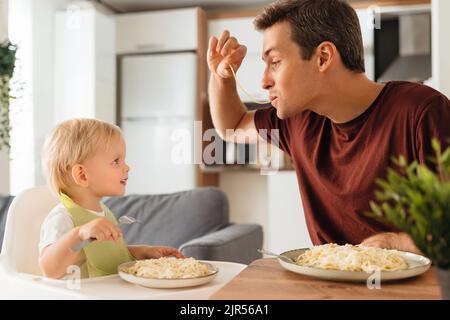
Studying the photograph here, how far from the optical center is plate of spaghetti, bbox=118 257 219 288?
0.93m

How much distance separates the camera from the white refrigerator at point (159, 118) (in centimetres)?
474

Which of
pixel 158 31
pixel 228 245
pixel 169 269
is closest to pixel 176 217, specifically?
pixel 228 245

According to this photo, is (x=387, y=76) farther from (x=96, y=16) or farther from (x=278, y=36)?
(x=278, y=36)

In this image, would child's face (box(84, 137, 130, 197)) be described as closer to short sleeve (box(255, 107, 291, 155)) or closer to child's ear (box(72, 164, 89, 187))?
child's ear (box(72, 164, 89, 187))

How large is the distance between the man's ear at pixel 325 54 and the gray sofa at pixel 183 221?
985mm

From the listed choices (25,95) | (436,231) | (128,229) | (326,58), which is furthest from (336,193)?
(25,95)

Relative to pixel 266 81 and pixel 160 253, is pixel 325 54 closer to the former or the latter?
pixel 266 81

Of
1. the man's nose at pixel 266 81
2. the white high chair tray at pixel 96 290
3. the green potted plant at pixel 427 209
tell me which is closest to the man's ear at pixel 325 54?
the man's nose at pixel 266 81

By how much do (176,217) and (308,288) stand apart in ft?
5.63

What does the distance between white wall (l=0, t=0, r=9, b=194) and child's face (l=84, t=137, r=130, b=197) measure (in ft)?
7.70

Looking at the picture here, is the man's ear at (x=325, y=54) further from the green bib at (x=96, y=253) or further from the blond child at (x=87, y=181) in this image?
the green bib at (x=96, y=253)

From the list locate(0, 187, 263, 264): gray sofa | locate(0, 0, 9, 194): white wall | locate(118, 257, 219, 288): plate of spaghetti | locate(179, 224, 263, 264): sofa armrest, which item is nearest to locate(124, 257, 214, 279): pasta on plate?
locate(118, 257, 219, 288): plate of spaghetti

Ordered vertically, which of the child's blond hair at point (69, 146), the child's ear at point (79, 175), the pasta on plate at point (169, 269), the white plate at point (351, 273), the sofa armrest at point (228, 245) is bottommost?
the sofa armrest at point (228, 245)

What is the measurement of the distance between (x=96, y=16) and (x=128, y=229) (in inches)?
95.3
